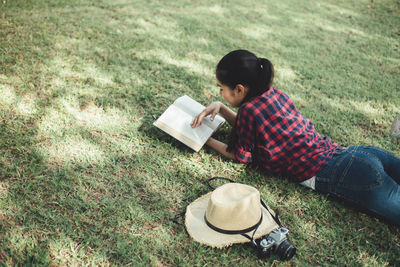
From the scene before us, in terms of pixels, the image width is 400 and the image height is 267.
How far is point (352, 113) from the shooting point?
3.28 meters

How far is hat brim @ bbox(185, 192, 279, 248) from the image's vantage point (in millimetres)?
1799

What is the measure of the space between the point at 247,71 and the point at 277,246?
3.69 feet

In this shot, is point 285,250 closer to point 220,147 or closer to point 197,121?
point 220,147

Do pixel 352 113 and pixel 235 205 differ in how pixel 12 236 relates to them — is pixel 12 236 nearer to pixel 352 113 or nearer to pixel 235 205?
pixel 235 205

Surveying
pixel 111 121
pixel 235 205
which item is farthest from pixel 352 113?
pixel 111 121

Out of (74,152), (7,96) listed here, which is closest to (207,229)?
(74,152)

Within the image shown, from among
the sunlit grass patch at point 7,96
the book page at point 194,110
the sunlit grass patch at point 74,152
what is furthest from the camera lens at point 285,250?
the sunlit grass patch at point 7,96

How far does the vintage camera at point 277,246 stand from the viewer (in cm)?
174

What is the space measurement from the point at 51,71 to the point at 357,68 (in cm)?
407

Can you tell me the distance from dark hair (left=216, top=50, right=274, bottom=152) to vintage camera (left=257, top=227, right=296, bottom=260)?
947 millimetres

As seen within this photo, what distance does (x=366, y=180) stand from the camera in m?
1.95

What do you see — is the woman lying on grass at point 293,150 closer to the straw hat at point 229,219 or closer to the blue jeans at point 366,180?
the blue jeans at point 366,180

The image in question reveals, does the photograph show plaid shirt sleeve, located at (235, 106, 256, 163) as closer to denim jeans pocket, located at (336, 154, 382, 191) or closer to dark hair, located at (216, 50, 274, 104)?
dark hair, located at (216, 50, 274, 104)

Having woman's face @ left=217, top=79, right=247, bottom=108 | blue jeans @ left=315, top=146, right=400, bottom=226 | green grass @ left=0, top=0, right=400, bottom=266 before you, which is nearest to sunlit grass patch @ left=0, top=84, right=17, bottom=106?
green grass @ left=0, top=0, right=400, bottom=266
